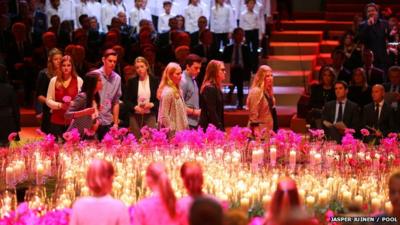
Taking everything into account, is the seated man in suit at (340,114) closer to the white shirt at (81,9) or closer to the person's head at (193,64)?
the person's head at (193,64)

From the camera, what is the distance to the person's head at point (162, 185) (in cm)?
475

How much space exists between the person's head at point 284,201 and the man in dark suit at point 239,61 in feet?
28.7

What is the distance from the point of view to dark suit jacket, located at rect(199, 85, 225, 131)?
888cm

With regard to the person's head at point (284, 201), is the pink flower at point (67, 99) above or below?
below

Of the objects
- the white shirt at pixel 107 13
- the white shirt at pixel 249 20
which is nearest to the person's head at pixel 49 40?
the white shirt at pixel 107 13

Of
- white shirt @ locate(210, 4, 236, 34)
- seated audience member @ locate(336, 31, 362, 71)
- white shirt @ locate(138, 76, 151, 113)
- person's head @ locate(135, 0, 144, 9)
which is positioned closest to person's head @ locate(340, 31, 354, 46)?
seated audience member @ locate(336, 31, 362, 71)

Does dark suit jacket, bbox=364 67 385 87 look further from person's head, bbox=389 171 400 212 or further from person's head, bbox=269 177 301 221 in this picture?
person's head, bbox=269 177 301 221

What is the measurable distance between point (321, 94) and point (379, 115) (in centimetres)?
117

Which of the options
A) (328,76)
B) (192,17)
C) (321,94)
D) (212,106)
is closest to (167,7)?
(192,17)

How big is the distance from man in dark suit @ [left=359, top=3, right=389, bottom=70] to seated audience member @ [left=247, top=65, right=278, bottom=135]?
4358 millimetres

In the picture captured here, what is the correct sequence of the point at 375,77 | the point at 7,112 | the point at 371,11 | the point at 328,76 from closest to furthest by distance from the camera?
the point at 7,112
the point at 328,76
the point at 375,77
the point at 371,11

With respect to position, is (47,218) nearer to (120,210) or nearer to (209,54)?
(120,210)

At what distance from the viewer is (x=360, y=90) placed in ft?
36.2

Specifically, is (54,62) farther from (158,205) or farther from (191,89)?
(158,205)
